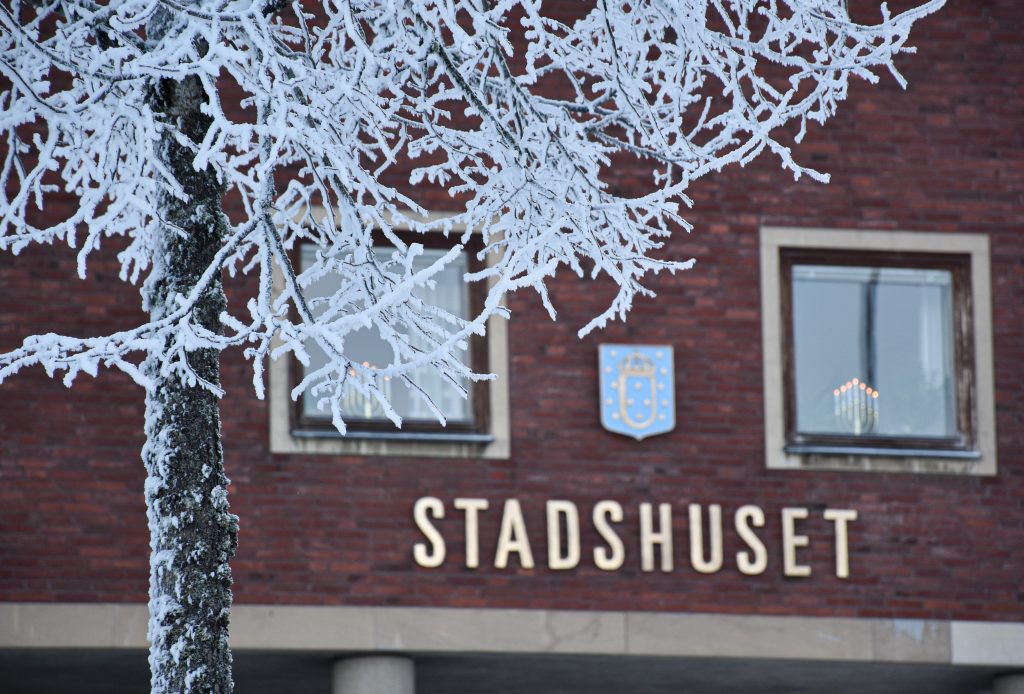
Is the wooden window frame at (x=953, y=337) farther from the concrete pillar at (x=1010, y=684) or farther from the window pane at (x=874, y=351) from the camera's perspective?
the concrete pillar at (x=1010, y=684)

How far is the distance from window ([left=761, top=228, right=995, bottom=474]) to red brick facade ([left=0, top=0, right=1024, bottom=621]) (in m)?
0.13

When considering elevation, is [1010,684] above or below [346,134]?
below

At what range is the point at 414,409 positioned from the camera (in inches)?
584

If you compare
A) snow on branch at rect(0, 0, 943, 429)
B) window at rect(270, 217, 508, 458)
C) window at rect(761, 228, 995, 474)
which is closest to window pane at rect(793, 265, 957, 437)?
window at rect(761, 228, 995, 474)

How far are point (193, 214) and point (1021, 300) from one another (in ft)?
29.7

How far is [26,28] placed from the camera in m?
7.39

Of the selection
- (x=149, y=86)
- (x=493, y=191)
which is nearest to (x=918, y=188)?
(x=493, y=191)

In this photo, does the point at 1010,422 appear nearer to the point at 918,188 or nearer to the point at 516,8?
the point at 918,188

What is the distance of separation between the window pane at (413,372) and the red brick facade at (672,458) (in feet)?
1.38

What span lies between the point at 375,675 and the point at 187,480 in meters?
7.14

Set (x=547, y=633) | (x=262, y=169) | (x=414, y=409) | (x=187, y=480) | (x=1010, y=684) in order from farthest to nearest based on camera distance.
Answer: (x=1010, y=684), (x=414, y=409), (x=547, y=633), (x=187, y=480), (x=262, y=169)

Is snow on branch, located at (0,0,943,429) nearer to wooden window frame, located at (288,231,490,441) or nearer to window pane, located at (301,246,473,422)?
wooden window frame, located at (288,231,490,441)

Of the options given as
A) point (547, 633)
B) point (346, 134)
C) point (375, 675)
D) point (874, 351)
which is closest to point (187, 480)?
point (346, 134)

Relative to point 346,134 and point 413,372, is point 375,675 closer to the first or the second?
point 413,372
